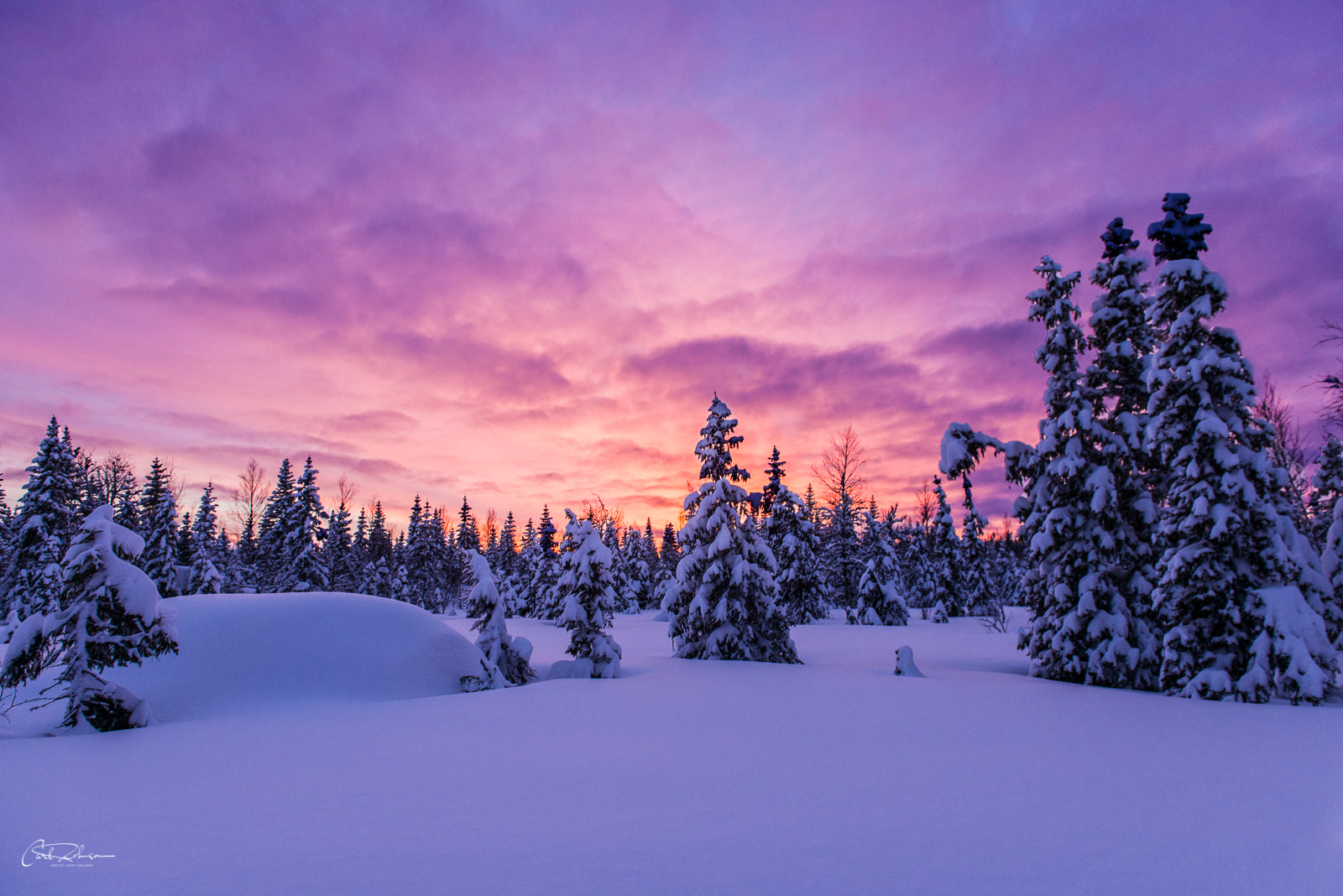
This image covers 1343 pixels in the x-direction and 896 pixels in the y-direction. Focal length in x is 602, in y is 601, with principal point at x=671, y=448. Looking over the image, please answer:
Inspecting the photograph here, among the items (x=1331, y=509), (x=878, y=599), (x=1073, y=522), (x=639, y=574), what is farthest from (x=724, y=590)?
(x=639, y=574)

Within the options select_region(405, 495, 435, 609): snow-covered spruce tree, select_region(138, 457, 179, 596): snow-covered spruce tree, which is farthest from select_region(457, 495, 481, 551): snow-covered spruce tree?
select_region(138, 457, 179, 596): snow-covered spruce tree

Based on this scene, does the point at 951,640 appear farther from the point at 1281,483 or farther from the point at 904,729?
the point at 904,729

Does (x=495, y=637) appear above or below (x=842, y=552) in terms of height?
below

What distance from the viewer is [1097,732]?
959 cm

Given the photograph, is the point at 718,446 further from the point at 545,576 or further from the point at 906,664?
Result: the point at 545,576

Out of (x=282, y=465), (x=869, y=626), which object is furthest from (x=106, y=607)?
(x=282, y=465)

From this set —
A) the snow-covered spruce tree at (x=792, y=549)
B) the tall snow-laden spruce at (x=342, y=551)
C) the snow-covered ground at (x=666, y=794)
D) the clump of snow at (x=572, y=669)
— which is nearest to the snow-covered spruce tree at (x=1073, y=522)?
the snow-covered ground at (x=666, y=794)

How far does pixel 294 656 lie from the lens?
13.1 m

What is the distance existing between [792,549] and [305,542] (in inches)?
1415

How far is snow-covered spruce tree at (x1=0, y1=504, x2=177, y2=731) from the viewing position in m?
9.84

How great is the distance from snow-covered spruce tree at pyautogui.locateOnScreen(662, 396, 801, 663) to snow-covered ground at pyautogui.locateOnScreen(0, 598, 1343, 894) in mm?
7997
